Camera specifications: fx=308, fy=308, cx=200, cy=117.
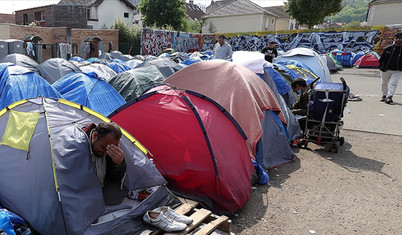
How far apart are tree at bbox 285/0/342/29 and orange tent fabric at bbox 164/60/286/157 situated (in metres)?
26.4

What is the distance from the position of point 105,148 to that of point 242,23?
41701 mm

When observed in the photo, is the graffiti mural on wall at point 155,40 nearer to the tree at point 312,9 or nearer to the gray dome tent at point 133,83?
the tree at point 312,9

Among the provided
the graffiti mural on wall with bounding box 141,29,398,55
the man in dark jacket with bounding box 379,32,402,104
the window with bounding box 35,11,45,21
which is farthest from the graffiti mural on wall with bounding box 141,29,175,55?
the man in dark jacket with bounding box 379,32,402,104

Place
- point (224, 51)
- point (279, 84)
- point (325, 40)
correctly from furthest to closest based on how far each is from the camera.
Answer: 1. point (325, 40)
2. point (224, 51)
3. point (279, 84)

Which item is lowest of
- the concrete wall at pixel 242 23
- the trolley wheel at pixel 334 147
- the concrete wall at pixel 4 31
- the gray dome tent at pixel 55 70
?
the trolley wheel at pixel 334 147

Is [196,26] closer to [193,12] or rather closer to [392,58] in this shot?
[193,12]

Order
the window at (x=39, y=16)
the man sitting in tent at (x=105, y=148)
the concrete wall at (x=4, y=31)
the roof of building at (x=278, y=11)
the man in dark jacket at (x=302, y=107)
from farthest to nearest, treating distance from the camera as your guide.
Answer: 1. the roof of building at (x=278, y=11)
2. the window at (x=39, y=16)
3. the concrete wall at (x=4, y=31)
4. the man in dark jacket at (x=302, y=107)
5. the man sitting in tent at (x=105, y=148)

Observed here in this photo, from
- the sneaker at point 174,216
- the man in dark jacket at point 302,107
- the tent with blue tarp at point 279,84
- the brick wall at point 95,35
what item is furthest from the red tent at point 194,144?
the brick wall at point 95,35

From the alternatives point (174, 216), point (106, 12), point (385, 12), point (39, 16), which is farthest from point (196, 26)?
point (174, 216)

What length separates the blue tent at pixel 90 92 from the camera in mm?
5699

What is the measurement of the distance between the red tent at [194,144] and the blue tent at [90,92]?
65.9 inches

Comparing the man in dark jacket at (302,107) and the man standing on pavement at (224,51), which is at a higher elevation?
the man standing on pavement at (224,51)

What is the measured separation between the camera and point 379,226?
3.55 m

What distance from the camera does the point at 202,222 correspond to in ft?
10.3
